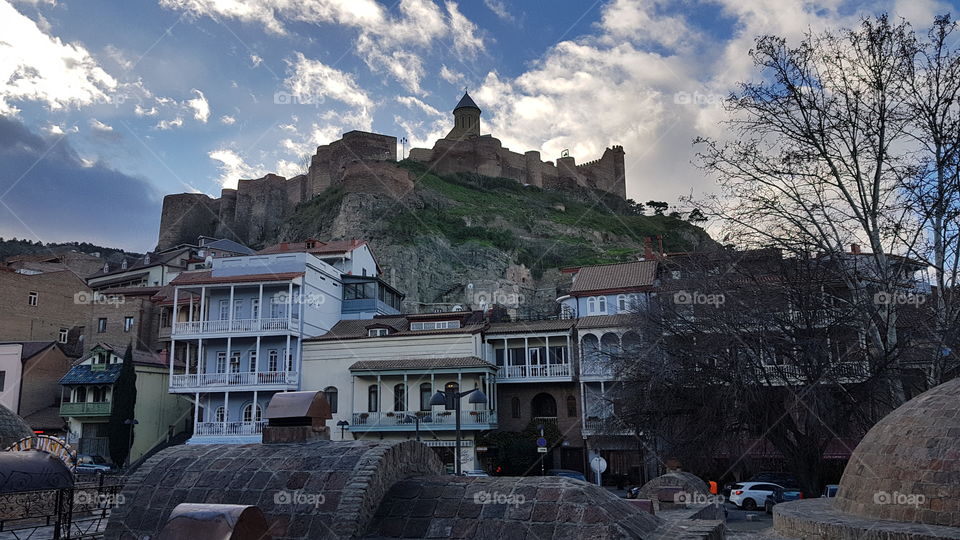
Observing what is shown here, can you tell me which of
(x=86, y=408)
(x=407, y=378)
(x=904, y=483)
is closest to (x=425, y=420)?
(x=407, y=378)

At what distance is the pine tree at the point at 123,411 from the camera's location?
35.8 m

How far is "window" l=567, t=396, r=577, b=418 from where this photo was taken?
34781 mm

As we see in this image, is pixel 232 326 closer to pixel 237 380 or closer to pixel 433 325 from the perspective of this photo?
pixel 237 380

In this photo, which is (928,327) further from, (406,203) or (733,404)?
(406,203)

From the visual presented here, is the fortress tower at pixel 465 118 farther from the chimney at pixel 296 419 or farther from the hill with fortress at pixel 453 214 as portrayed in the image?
the chimney at pixel 296 419

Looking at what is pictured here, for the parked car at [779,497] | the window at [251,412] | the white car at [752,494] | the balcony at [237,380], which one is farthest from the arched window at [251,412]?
the parked car at [779,497]

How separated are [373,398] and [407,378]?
2200 mm

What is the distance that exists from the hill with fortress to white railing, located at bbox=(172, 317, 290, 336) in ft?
74.5

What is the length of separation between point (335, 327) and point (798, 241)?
91.1 feet

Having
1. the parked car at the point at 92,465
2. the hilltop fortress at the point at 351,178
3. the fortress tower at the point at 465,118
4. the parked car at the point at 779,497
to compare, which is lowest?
the parked car at the point at 779,497

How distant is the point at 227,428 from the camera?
34.0m

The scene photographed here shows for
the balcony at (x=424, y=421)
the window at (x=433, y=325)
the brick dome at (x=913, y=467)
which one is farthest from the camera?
the window at (x=433, y=325)

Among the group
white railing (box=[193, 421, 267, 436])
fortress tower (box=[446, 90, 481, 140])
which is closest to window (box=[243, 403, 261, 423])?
white railing (box=[193, 421, 267, 436])

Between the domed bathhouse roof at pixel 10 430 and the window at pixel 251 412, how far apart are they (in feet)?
48.1
